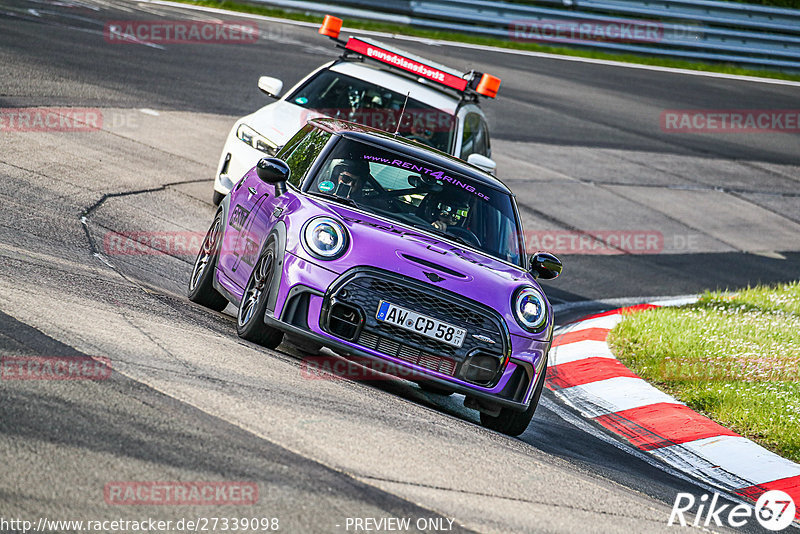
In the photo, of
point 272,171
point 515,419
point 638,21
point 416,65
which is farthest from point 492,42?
point 515,419

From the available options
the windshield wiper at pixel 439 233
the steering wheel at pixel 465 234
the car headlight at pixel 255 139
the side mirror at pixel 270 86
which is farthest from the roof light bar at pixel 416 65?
the windshield wiper at pixel 439 233

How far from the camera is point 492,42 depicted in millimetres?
28188

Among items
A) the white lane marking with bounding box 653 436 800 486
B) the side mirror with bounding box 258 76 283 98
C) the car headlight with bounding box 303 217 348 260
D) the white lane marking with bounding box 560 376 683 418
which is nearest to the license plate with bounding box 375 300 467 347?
the car headlight with bounding box 303 217 348 260

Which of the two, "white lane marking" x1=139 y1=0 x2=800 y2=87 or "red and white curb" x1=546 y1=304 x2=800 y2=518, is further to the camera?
"white lane marking" x1=139 y1=0 x2=800 y2=87

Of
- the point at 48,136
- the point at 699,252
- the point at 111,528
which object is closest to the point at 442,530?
the point at 111,528

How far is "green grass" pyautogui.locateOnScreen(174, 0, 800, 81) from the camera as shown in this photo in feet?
85.6

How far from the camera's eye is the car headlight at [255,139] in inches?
419

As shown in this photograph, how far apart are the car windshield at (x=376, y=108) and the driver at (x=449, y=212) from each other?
3856mm

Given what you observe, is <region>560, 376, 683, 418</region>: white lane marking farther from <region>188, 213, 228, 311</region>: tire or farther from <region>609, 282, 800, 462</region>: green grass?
<region>188, 213, 228, 311</region>: tire

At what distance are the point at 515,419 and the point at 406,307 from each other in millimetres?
1061

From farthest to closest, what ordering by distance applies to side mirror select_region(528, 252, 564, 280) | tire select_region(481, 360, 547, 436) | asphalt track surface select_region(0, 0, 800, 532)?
1. side mirror select_region(528, 252, 564, 280)
2. tire select_region(481, 360, 547, 436)
3. asphalt track surface select_region(0, 0, 800, 532)

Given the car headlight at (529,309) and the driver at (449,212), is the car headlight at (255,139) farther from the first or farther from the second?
the car headlight at (529,309)

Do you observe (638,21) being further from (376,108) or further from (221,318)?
(221,318)

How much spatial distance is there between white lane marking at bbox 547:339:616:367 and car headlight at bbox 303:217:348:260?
12.3ft
